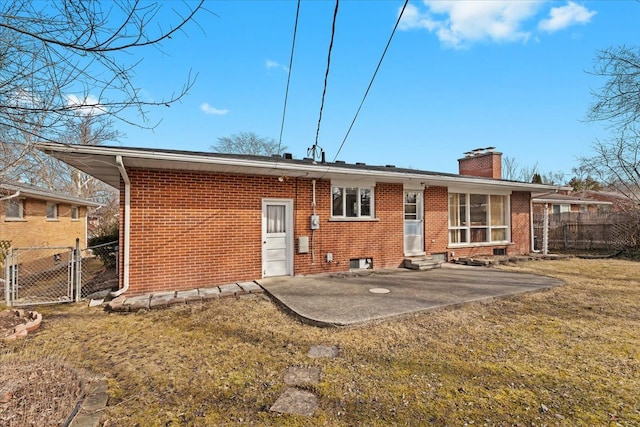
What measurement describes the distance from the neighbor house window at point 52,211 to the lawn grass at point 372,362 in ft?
40.1

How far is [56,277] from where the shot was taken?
10227mm

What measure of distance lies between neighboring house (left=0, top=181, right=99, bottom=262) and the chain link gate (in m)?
0.68

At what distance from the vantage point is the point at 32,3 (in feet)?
7.22

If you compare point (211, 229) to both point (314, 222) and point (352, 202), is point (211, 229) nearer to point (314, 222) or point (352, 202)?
point (314, 222)

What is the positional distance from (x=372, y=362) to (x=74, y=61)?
4028 millimetres

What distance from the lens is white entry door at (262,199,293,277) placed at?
7895 mm

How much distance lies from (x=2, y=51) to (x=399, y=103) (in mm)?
8904

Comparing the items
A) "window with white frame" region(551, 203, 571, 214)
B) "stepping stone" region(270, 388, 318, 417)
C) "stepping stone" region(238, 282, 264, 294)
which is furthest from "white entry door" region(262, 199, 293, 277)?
"window with white frame" region(551, 203, 571, 214)

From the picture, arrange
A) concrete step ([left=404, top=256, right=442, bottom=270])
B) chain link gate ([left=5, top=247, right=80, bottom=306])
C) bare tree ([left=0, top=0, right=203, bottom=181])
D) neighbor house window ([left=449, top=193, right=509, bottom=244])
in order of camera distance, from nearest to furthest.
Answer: bare tree ([left=0, top=0, right=203, bottom=181])
chain link gate ([left=5, top=247, right=80, bottom=306])
concrete step ([left=404, top=256, right=442, bottom=270])
neighbor house window ([left=449, top=193, right=509, bottom=244])

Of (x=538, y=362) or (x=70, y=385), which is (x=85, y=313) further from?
(x=538, y=362)

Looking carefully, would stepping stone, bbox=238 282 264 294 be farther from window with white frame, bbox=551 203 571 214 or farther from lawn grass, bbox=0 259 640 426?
window with white frame, bbox=551 203 571 214

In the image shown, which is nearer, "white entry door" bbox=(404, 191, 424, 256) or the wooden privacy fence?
"white entry door" bbox=(404, 191, 424, 256)

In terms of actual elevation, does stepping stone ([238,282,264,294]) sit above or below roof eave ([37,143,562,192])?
below

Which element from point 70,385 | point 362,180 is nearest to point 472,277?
point 362,180
